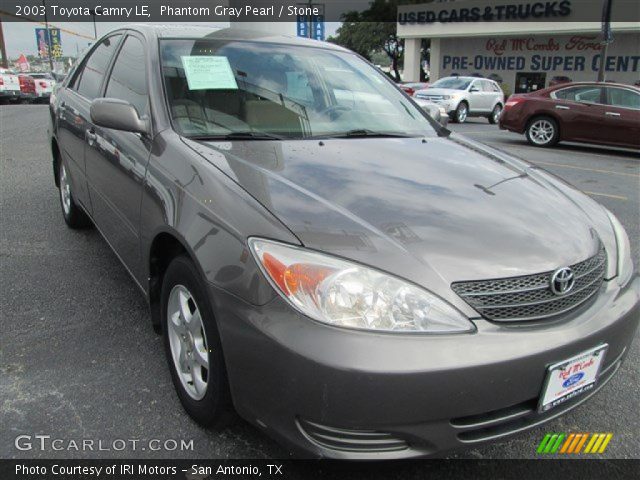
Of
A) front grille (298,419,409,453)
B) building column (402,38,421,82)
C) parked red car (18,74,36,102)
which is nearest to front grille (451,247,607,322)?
front grille (298,419,409,453)

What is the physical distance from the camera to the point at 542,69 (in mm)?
34094

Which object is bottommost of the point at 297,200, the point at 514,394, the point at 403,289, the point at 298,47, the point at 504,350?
the point at 514,394

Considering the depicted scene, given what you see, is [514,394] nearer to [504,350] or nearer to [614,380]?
[504,350]

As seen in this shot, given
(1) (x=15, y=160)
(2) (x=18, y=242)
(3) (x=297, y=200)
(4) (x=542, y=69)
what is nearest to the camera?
(3) (x=297, y=200)

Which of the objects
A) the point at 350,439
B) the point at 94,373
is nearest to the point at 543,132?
the point at 94,373

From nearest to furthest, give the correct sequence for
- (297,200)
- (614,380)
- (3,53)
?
1. (297,200)
2. (614,380)
3. (3,53)

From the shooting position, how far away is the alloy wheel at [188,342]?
2.11m

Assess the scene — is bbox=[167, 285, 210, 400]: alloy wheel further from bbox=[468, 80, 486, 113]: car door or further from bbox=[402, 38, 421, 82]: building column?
bbox=[402, 38, 421, 82]: building column

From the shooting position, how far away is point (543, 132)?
11969 mm

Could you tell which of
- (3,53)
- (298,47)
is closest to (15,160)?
(298,47)

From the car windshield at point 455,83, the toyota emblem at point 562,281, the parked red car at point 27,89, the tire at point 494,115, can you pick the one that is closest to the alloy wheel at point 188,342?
the toyota emblem at point 562,281

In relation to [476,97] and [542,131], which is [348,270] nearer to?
[542,131]

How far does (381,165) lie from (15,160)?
287 inches

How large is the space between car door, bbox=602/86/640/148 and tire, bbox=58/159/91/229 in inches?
399
